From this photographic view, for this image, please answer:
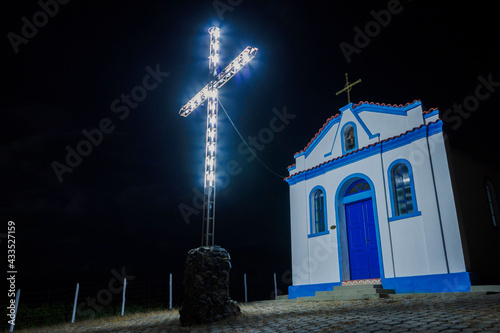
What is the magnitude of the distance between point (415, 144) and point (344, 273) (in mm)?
4440

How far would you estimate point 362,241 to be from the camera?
10.7 m

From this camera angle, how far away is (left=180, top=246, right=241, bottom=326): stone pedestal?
245 inches

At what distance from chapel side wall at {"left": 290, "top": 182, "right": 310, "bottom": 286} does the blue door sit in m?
1.65

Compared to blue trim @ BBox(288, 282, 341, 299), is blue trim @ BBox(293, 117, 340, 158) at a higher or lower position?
higher

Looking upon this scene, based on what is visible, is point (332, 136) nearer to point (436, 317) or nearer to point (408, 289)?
point (408, 289)

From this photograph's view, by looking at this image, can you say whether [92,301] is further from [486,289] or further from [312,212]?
[486,289]

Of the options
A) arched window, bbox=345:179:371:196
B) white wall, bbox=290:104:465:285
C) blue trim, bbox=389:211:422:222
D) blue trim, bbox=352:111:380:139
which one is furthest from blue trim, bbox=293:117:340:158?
blue trim, bbox=389:211:422:222

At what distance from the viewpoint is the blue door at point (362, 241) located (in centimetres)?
1034

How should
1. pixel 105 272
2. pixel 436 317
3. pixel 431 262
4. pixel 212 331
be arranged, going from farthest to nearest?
1. pixel 105 272
2. pixel 431 262
3. pixel 212 331
4. pixel 436 317

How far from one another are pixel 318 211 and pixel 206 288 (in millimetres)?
6629

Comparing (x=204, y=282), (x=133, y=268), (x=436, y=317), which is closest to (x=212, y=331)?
(x=204, y=282)

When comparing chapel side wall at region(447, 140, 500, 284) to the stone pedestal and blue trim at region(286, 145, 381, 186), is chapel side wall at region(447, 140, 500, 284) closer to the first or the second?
blue trim at region(286, 145, 381, 186)

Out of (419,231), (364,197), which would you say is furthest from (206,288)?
(364,197)

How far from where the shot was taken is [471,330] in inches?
139
